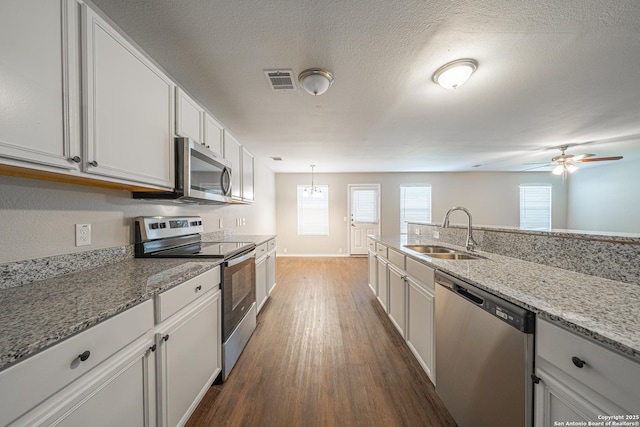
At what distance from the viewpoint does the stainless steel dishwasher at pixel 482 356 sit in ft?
2.85

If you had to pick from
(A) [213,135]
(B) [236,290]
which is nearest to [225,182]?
(A) [213,135]

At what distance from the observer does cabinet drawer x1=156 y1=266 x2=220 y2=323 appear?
103cm

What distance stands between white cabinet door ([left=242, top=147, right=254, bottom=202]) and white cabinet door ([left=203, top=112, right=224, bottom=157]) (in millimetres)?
612

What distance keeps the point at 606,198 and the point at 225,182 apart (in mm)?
→ 8562

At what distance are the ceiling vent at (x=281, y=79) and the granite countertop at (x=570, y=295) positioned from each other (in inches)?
69.9

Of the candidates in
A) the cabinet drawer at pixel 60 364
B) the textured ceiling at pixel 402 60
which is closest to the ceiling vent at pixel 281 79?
the textured ceiling at pixel 402 60

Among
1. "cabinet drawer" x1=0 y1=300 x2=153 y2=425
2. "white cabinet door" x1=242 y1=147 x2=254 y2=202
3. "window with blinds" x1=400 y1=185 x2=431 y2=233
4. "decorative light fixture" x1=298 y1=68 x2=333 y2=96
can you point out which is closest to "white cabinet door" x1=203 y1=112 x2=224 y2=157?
"white cabinet door" x1=242 y1=147 x2=254 y2=202

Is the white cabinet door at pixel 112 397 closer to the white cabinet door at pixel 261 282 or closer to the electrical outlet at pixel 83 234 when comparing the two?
the electrical outlet at pixel 83 234

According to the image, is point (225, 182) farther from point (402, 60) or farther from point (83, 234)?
point (402, 60)

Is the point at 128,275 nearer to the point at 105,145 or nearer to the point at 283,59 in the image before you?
the point at 105,145

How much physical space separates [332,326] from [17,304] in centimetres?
222

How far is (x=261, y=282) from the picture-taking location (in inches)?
107

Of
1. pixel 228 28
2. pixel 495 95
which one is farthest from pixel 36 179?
pixel 495 95

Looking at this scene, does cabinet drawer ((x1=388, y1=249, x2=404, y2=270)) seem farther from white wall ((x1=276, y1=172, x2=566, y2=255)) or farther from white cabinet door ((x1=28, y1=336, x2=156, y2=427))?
white wall ((x1=276, y1=172, x2=566, y2=255))
